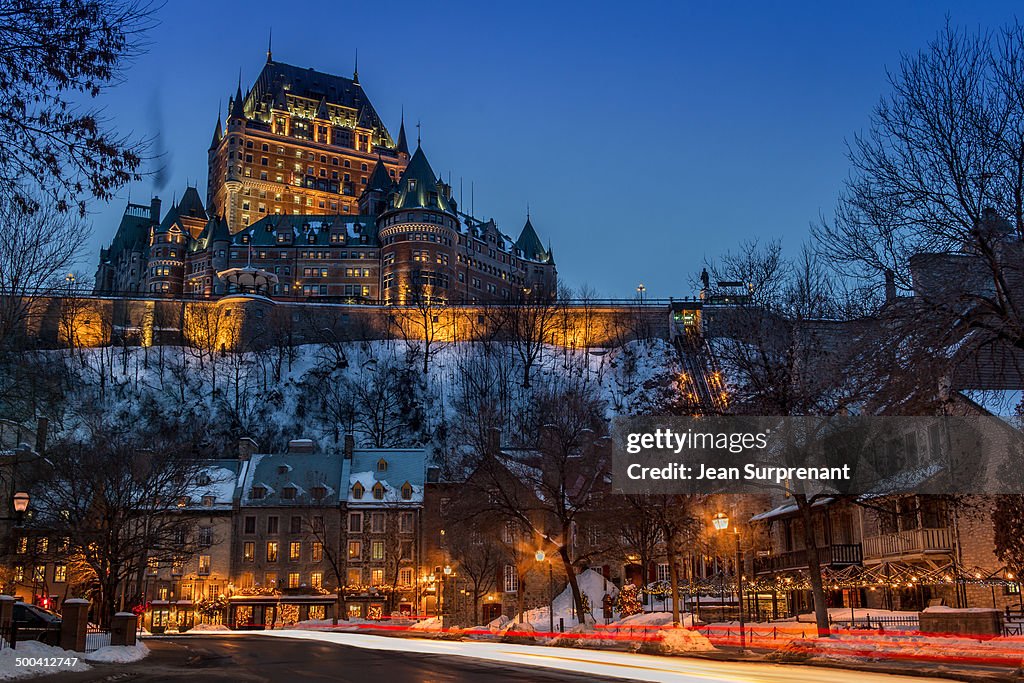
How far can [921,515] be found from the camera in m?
36.6

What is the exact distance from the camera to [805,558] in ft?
154

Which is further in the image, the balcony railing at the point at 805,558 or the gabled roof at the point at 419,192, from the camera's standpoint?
the gabled roof at the point at 419,192

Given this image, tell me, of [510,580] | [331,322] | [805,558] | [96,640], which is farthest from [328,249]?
[96,640]

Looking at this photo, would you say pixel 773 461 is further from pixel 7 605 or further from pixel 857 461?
pixel 7 605

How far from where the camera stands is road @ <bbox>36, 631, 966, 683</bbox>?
18.5 m

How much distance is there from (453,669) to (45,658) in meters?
8.78

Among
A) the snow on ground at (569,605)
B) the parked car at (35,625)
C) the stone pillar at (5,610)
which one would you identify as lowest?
the snow on ground at (569,605)

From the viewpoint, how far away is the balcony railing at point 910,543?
35938mm

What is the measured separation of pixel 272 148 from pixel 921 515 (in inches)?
7074

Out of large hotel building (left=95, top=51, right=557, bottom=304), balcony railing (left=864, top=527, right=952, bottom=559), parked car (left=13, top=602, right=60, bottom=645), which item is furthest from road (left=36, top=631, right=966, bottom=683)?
large hotel building (left=95, top=51, right=557, bottom=304)

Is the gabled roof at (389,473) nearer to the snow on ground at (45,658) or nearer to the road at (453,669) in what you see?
the road at (453,669)

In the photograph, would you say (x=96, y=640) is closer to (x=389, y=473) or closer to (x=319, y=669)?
(x=319, y=669)
